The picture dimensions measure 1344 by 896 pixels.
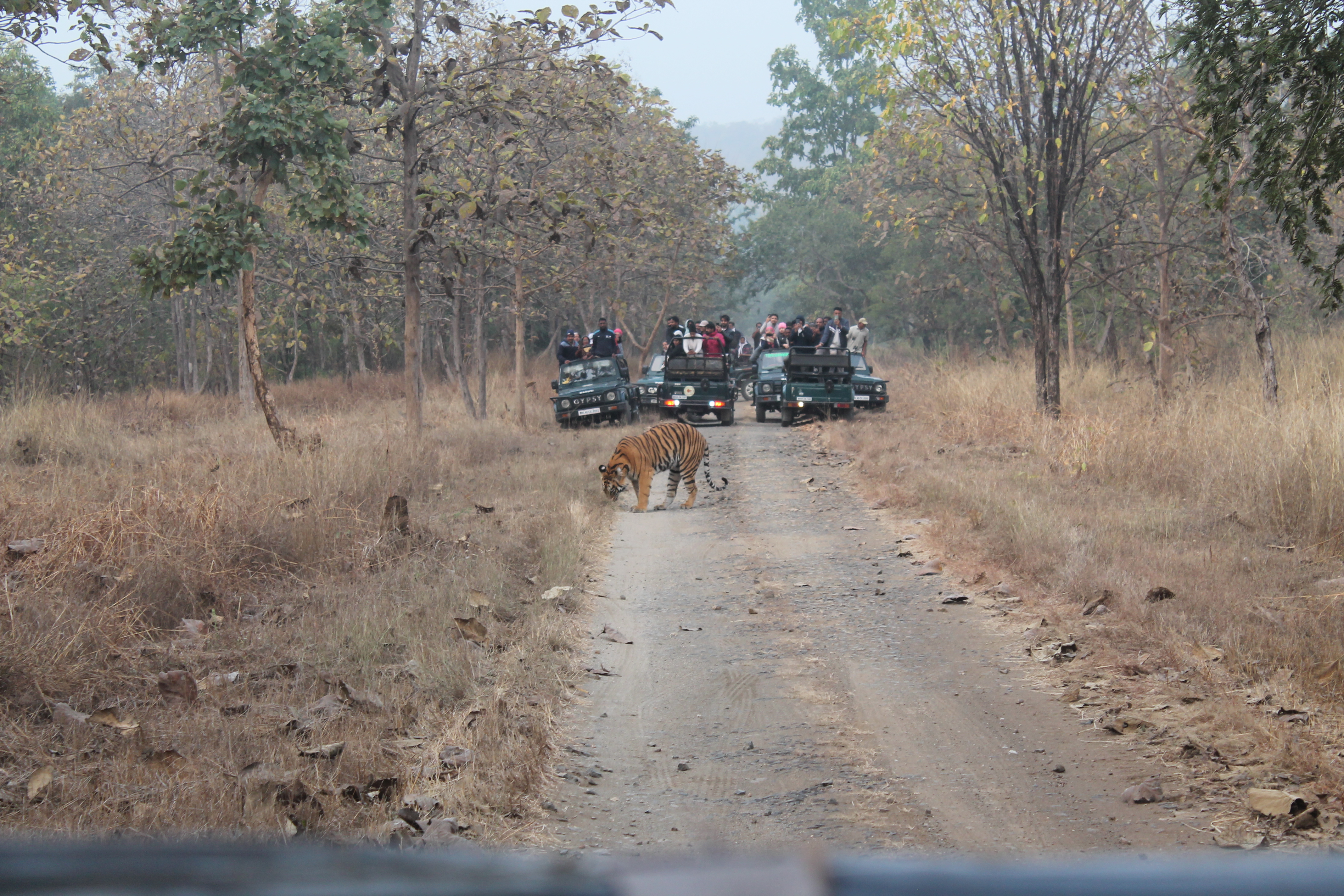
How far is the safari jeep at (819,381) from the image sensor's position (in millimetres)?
22875

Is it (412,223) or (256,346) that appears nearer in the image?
(256,346)

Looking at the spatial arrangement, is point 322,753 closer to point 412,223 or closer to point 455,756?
point 455,756

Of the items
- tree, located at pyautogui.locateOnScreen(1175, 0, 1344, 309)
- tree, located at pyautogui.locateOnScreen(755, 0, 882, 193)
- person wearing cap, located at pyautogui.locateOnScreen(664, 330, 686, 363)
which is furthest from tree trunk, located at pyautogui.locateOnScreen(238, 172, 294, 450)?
tree, located at pyautogui.locateOnScreen(755, 0, 882, 193)

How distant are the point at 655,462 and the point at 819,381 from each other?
975 centimetres

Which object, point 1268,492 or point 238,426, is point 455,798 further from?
point 238,426

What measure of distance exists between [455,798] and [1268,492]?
299 inches

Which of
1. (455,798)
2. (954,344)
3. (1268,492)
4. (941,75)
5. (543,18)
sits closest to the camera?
(455,798)

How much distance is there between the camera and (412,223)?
15.6 metres

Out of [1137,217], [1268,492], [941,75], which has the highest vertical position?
[941,75]

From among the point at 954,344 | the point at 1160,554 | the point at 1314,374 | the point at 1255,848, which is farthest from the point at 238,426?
the point at 954,344

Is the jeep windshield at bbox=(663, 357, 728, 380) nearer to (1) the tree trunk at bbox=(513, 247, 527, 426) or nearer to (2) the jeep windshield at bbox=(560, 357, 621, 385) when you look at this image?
(2) the jeep windshield at bbox=(560, 357, 621, 385)

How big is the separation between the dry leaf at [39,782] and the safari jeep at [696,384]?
19.9 m

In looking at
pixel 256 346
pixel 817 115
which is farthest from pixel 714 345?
pixel 817 115

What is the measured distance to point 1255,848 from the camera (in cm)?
404
